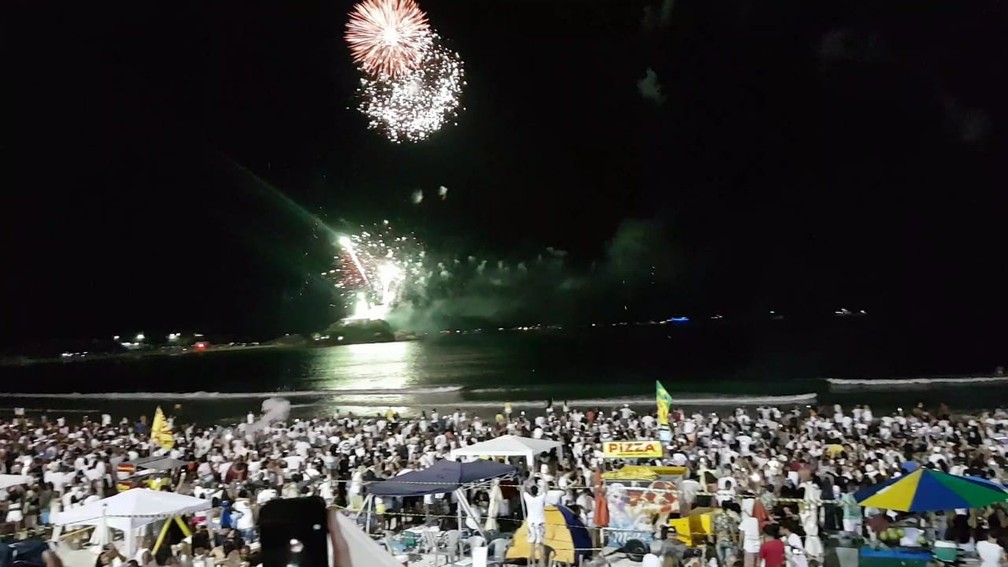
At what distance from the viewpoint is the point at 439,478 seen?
38.3 ft

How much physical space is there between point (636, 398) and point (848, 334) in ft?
226

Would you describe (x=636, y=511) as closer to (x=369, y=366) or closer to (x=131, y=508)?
(x=131, y=508)

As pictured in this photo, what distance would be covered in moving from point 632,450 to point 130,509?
9.10 m

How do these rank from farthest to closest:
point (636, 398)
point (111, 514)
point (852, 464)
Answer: point (636, 398) < point (852, 464) < point (111, 514)

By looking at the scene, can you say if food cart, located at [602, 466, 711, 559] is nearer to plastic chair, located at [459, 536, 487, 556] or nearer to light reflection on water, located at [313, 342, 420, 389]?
plastic chair, located at [459, 536, 487, 556]

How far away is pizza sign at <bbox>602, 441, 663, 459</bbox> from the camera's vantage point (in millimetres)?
14898

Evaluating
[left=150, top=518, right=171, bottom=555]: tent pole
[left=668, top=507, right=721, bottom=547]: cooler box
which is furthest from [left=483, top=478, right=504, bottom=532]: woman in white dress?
[left=150, top=518, right=171, bottom=555]: tent pole

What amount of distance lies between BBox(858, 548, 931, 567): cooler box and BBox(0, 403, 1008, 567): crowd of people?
2.38 ft

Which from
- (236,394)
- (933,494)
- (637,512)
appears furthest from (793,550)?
(236,394)

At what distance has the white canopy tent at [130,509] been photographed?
10.8 m

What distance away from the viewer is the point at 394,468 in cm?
1728

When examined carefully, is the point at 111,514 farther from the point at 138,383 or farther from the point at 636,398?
the point at 138,383

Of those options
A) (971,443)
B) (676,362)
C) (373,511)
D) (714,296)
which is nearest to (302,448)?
(373,511)

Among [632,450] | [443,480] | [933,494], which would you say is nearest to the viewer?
[933,494]
